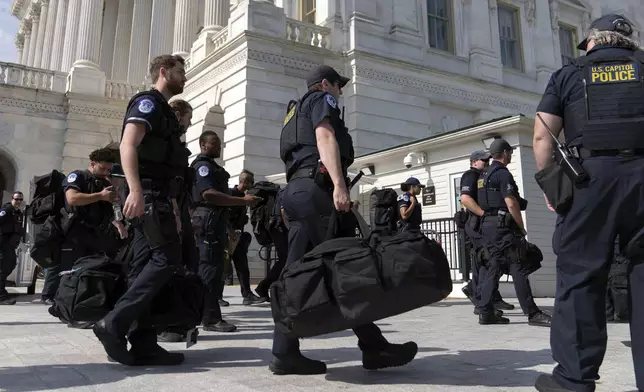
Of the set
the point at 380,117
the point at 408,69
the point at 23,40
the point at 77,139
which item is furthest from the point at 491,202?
the point at 23,40

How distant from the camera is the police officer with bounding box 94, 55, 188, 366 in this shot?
12.0 feet

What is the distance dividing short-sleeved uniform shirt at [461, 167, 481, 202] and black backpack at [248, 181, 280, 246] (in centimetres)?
277

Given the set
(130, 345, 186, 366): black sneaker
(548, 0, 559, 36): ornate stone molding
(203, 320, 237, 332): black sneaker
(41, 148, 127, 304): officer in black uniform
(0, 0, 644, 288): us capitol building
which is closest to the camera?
(130, 345, 186, 366): black sneaker

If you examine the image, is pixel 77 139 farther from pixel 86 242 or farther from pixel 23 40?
pixel 23 40

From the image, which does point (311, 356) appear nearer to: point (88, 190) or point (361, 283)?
point (361, 283)

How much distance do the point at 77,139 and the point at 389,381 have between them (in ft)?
73.9

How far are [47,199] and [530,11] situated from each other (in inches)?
929

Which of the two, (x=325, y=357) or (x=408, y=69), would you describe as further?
(x=408, y=69)

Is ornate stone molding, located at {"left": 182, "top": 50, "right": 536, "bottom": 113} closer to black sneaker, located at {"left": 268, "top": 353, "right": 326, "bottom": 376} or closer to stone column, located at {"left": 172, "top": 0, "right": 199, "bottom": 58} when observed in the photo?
stone column, located at {"left": 172, "top": 0, "right": 199, "bottom": 58}

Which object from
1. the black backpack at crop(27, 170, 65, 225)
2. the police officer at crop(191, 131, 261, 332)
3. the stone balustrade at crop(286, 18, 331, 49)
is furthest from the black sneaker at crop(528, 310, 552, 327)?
the stone balustrade at crop(286, 18, 331, 49)

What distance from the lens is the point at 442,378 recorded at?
11.1 feet

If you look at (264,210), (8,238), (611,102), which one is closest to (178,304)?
(611,102)

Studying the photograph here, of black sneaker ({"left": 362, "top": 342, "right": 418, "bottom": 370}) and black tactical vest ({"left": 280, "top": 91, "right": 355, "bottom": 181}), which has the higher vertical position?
black tactical vest ({"left": 280, "top": 91, "right": 355, "bottom": 181})

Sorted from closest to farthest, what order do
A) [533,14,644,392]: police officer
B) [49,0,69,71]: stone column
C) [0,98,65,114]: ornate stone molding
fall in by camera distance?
1. [533,14,644,392]: police officer
2. [0,98,65,114]: ornate stone molding
3. [49,0,69,71]: stone column
